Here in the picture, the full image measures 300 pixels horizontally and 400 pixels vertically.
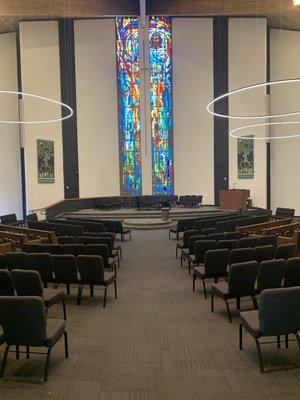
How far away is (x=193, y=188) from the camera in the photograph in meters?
19.9

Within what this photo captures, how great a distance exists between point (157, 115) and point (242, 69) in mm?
4635

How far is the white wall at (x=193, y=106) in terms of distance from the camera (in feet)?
63.9

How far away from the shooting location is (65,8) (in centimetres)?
→ 1694

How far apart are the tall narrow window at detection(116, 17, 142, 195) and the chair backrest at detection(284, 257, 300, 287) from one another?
1552cm

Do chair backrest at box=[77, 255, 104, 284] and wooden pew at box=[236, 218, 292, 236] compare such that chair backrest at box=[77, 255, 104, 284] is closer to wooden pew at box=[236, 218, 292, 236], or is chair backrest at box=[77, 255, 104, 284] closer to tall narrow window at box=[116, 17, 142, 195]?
wooden pew at box=[236, 218, 292, 236]

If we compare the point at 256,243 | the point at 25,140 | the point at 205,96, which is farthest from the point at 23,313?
the point at 205,96

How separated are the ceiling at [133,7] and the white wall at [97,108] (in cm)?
213

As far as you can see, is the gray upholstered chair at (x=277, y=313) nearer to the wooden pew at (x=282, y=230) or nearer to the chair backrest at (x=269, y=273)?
the chair backrest at (x=269, y=273)

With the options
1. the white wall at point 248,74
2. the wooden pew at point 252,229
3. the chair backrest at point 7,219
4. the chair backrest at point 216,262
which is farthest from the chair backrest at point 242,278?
the white wall at point 248,74

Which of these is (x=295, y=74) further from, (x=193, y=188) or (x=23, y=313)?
(x=23, y=313)

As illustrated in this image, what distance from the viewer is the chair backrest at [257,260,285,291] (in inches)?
180

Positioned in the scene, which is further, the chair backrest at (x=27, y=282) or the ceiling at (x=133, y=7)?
the ceiling at (x=133, y=7)

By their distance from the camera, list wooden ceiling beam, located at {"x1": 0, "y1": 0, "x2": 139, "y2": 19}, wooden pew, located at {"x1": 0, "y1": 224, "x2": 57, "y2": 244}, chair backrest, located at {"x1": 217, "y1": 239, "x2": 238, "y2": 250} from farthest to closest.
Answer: wooden ceiling beam, located at {"x1": 0, "y1": 0, "x2": 139, "y2": 19} < wooden pew, located at {"x1": 0, "y1": 224, "x2": 57, "y2": 244} < chair backrest, located at {"x1": 217, "y1": 239, "x2": 238, "y2": 250}

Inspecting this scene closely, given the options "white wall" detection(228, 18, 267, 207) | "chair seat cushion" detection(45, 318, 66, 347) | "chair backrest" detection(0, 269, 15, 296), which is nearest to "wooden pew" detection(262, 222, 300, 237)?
"chair backrest" detection(0, 269, 15, 296)
